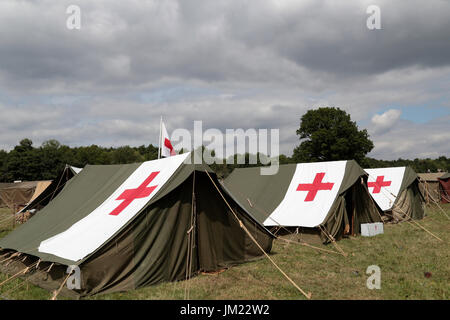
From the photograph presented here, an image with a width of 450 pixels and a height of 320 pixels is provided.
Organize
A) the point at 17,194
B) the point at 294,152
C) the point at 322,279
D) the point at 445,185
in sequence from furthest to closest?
1. the point at 294,152
2. the point at 17,194
3. the point at 445,185
4. the point at 322,279

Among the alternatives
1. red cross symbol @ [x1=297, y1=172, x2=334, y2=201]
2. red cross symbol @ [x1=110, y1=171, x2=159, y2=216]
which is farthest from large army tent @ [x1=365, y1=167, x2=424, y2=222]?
red cross symbol @ [x1=110, y1=171, x2=159, y2=216]

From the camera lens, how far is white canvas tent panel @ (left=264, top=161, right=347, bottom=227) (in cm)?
1060

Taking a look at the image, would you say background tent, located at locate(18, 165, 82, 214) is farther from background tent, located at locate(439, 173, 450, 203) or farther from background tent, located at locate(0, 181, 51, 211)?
background tent, located at locate(439, 173, 450, 203)

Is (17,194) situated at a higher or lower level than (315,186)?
lower

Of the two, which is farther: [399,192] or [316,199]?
[399,192]

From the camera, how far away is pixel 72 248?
19.9 ft

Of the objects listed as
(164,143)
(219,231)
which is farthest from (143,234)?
(164,143)

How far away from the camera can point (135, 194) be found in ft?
23.6

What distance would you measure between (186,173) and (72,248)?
8.00 feet

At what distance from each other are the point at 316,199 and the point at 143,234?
6671 mm

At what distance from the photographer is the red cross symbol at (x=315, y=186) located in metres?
11.4

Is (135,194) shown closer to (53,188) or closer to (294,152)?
(53,188)

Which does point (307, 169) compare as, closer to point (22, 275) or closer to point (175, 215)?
point (175, 215)
